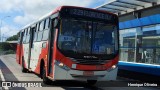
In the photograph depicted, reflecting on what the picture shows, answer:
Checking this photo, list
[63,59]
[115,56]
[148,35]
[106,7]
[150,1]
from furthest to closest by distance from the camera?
[106,7] < [150,1] < [148,35] < [115,56] < [63,59]

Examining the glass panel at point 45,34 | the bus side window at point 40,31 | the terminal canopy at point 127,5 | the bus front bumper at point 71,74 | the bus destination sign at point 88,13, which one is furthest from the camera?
the terminal canopy at point 127,5

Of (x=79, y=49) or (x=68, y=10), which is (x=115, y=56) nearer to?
(x=79, y=49)

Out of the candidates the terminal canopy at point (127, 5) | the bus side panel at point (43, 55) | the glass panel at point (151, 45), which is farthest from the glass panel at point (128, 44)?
the bus side panel at point (43, 55)

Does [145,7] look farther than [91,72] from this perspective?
Yes

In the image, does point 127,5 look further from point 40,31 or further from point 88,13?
point 88,13

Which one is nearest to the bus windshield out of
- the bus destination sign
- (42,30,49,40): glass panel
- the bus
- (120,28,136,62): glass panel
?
the bus

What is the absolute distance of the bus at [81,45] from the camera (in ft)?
38.7

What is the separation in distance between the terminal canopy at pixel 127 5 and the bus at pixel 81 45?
684cm

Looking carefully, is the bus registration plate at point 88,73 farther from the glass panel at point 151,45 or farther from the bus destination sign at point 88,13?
the glass panel at point 151,45

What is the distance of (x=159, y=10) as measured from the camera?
1953cm

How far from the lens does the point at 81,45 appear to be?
39.2 feet

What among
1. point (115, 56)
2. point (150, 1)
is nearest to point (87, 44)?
point (115, 56)

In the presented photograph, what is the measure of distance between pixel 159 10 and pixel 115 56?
804cm

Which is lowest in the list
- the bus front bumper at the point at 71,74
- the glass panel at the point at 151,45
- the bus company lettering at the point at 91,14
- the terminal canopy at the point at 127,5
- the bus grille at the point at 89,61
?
the bus front bumper at the point at 71,74
